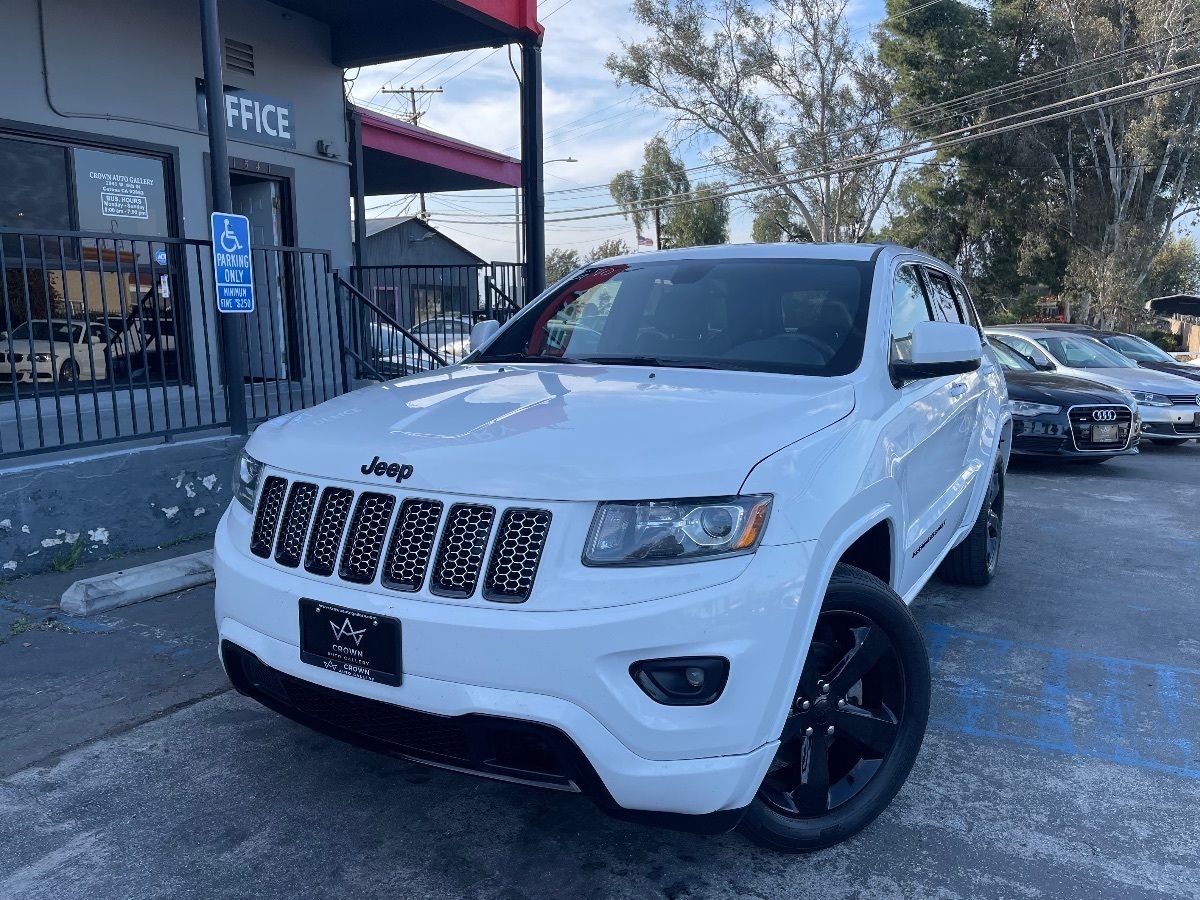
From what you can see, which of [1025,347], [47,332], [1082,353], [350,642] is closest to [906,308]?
[350,642]

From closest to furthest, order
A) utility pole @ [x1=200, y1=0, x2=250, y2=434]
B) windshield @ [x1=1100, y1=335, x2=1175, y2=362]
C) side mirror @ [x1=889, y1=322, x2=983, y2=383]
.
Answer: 1. side mirror @ [x1=889, y1=322, x2=983, y2=383]
2. utility pole @ [x1=200, y1=0, x2=250, y2=434]
3. windshield @ [x1=1100, y1=335, x2=1175, y2=362]

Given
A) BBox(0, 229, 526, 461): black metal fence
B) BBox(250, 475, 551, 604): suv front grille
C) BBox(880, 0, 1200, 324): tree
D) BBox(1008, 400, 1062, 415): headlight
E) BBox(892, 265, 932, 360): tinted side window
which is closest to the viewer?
BBox(250, 475, 551, 604): suv front grille

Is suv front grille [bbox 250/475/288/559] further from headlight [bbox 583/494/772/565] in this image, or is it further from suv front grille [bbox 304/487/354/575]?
headlight [bbox 583/494/772/565]

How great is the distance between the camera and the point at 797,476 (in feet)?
8.03

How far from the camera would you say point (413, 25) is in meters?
9.35

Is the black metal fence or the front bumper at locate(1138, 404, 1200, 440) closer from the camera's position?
the black metal fence

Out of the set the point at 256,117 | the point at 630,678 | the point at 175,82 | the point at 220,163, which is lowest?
the point at 630,678

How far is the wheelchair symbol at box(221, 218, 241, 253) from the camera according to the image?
5.86 meters

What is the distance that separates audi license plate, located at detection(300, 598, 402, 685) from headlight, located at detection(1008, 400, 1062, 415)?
870 cm

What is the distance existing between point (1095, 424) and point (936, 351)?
7.28m

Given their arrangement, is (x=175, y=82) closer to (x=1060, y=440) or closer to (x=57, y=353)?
(x=57, y=353)

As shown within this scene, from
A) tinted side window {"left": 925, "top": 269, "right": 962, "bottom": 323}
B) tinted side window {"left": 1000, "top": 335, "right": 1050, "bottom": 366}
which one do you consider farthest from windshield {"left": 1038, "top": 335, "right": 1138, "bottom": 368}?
tinted side window {"left": 925, "top": 269, "right": 962, "bottom": 323}

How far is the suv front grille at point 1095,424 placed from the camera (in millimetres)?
9531

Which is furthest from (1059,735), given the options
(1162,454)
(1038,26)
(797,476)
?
(1038,26)
